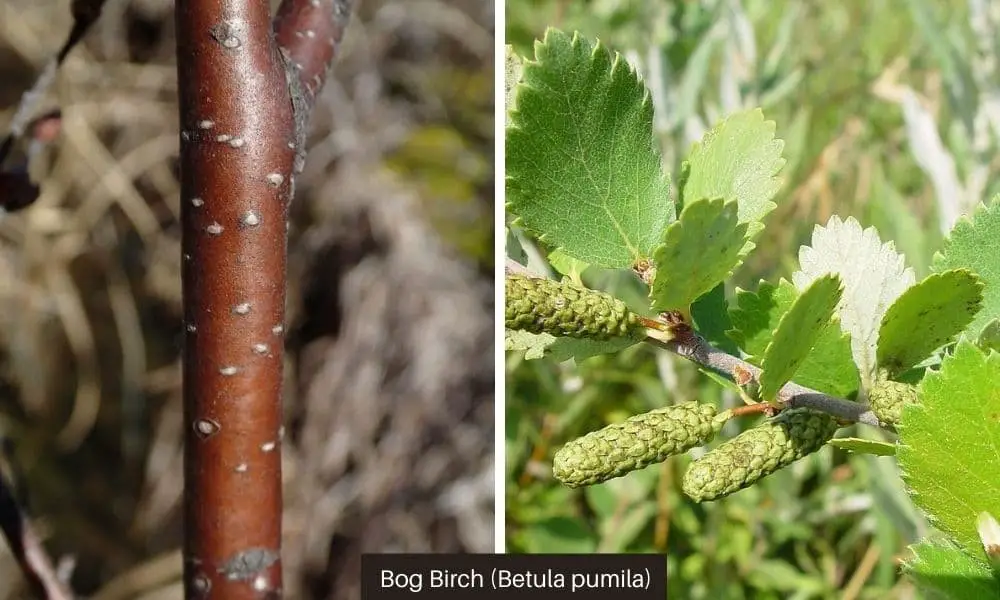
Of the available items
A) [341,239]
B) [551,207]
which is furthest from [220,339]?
[341,239]

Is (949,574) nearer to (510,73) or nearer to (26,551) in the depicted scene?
(510,73)

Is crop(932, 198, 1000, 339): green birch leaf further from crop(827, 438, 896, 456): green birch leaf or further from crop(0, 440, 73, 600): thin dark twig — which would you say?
crop(0, 440, 73, 600): thin dark twig

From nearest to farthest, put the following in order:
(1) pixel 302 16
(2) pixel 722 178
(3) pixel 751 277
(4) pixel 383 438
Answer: (2) pixel 722 178 → (1) pixel 302 16 → (3) pixel 751 277 → (4) pixel 383 438

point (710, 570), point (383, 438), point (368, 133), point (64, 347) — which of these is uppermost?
point (368, 133)

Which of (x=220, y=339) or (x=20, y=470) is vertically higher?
(x=220, y=339)

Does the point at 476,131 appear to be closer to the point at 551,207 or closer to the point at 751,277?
the point at 751,277

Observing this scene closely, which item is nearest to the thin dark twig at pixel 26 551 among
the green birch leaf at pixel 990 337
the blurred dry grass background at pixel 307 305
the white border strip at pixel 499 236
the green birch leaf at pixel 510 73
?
the white border strip at pixel 499 236

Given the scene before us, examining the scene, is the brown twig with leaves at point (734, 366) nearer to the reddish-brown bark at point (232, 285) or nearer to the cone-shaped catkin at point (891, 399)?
the cone-shaped catkin at point (891, 399)
